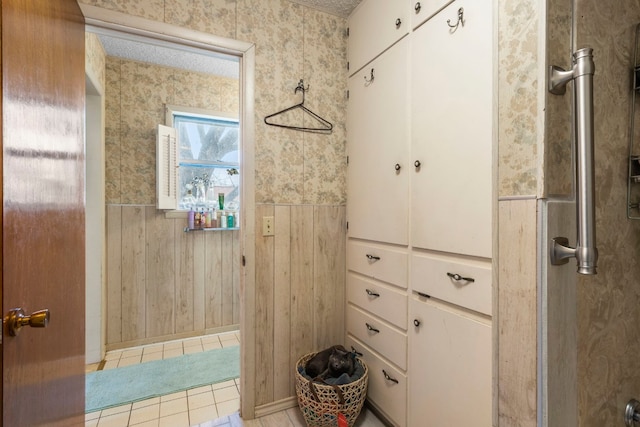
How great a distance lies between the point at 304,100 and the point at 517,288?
1.48 m

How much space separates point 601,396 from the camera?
100cm

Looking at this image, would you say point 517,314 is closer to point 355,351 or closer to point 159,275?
point 355,351

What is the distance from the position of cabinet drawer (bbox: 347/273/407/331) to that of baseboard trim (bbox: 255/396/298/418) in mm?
685

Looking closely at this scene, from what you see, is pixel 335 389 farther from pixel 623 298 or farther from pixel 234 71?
pixel 234 71

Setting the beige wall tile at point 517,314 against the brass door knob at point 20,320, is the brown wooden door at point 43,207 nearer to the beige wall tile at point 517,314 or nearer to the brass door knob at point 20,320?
the brass door knob at point 20,320

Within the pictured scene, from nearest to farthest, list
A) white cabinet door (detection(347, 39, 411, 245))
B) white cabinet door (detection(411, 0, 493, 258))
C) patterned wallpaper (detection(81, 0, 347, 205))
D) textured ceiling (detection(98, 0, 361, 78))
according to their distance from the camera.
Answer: white cabinet door (detection(411, 0, 493, 258)) → white cabinet door (detection(347, 39, 411, 245)) → patterned wallpaper (detection(81, 0, 347, 205)) → textured ceiling (detection(98, 0, 361, 78))

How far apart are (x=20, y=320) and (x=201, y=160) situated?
235 cm

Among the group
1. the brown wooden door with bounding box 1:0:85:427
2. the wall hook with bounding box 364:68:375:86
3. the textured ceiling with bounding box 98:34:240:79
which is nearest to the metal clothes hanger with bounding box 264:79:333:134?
the wall hook with bounding box 364:68:375:86

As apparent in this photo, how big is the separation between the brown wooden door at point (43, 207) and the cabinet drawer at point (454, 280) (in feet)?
4.60

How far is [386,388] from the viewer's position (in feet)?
5.24

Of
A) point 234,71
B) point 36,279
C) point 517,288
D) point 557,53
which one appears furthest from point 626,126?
point 234,71

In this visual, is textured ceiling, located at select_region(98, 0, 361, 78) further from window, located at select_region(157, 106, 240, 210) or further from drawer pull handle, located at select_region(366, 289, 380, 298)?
drawer pull handle, located at select_region(366, 289, 380, 298)

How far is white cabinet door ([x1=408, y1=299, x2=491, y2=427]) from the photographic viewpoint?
3.60ft

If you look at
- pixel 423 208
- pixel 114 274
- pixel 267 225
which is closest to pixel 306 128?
pixel 267 225
